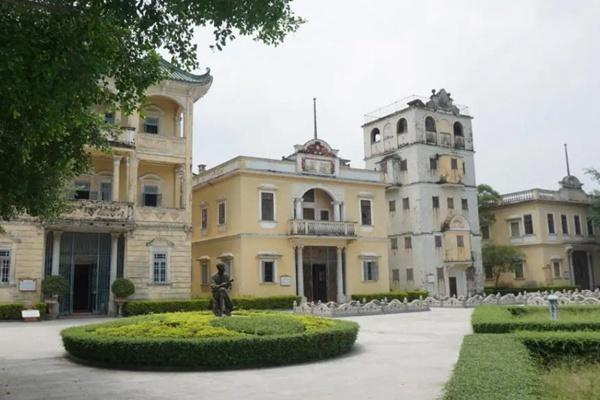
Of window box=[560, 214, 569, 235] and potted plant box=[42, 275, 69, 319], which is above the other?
window box=[560, 214, 569, 235]

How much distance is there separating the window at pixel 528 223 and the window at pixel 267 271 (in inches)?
978

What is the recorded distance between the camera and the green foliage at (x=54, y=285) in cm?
2359

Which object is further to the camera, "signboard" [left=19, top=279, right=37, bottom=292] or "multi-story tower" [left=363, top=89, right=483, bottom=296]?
"multi-story tower" [left=363, top=89, right=483, bottom=296]

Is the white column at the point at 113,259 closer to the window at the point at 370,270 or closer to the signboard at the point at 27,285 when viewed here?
the signboard at the point at 27,285

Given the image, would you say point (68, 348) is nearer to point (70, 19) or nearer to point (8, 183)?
point (8, 183)

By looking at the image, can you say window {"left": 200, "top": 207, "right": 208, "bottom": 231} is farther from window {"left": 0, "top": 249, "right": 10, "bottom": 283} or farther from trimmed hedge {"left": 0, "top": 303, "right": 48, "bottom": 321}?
trimmed hedge {"left": 0, "top": 303, "right": 48, "bottom": 321}

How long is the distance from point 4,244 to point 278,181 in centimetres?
1488

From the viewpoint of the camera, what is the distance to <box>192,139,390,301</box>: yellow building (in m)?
31.4

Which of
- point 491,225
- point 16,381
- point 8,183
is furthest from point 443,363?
point 491,225

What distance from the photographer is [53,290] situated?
23.6 meters

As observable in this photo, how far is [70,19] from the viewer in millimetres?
7008

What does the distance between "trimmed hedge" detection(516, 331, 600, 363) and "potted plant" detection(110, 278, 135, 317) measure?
1894 cm

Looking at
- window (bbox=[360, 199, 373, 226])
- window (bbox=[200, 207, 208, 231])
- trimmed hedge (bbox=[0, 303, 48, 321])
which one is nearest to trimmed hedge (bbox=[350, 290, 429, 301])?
window (bbox=[360, 199, 373, 226])

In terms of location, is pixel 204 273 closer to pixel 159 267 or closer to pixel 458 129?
pixel 159 267
